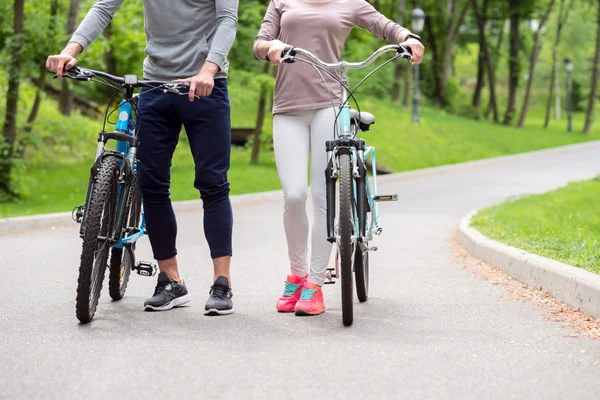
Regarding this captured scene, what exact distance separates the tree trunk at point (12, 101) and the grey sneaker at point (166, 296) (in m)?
10.4

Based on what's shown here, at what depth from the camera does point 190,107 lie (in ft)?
18.1

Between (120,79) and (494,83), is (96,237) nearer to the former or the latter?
(120,79)

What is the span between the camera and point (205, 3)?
5570 millimetres

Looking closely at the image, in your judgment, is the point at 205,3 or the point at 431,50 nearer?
the point at 205,3

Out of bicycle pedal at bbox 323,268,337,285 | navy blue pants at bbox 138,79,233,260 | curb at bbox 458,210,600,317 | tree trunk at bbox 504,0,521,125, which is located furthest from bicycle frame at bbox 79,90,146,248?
tree trunk at bbox 504,0,521,125

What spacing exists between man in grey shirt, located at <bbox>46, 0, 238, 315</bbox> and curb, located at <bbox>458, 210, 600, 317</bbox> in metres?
2.08

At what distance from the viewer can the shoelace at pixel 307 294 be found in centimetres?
562

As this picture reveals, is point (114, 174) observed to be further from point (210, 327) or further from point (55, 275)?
point (55, 275)

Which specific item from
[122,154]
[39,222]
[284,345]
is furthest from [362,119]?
[39,222]

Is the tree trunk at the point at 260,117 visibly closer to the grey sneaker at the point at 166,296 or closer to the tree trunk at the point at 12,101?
the tree trunk at the point at 12,101

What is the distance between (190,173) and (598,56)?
34813mm

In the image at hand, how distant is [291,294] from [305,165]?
775mm

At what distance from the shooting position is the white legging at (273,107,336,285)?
5672 millimetres

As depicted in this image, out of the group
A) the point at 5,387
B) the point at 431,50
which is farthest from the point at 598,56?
the point at 5,387
